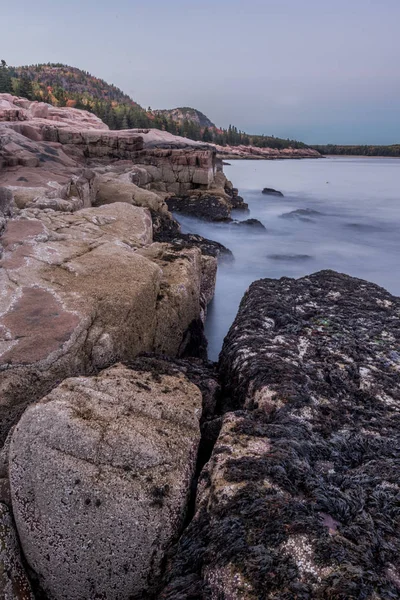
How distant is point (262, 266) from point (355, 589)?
393 inches

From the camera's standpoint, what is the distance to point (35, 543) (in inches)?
79.4

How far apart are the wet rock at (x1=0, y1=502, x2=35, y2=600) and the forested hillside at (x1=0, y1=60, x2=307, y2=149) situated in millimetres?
48283

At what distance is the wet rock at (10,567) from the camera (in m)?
1.97

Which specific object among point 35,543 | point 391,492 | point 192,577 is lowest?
point 35,543

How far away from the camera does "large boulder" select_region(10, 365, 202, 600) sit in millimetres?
1938

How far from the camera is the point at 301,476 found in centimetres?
198

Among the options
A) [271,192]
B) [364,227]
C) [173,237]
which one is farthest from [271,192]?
[173,237]

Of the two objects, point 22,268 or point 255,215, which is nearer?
point 22,268

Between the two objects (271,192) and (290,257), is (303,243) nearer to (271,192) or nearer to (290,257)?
(290,257)

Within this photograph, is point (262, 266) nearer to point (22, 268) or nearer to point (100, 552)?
point (22, 268)

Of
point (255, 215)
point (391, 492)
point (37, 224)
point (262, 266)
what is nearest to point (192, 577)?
point (391, 492)

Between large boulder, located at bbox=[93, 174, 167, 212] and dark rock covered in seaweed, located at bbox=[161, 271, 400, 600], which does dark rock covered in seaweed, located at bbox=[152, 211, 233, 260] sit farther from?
dark rock covered in seaweed, located at bbox=[161, 271, 400, 600]

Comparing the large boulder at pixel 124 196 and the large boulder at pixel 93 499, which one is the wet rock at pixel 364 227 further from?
the large boulder at pixel 93 499

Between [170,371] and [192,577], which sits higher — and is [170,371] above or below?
above
